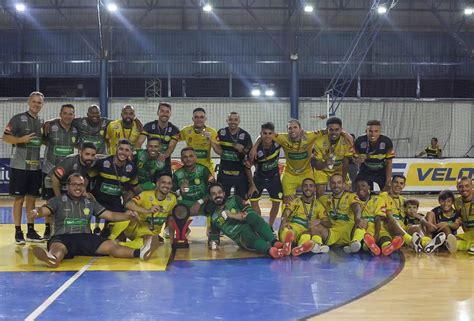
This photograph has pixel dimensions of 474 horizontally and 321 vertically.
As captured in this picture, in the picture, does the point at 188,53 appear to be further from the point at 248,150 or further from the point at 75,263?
the point at 75,263

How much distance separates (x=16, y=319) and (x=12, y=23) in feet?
66.4

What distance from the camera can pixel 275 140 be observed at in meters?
8.62

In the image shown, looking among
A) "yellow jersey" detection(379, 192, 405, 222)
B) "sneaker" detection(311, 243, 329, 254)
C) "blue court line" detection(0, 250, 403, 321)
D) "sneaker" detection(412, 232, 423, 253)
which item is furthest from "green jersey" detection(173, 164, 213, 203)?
"sneaker" detection(412, 232, 423, 253)

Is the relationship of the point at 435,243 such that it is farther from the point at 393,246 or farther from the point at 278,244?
the point at 278,244

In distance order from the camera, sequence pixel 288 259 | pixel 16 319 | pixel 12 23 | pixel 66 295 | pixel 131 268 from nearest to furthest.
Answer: pixel 16 319 → pixel 66 295 → pixel 131 268 → pixel 288 259 → pixel 12 23

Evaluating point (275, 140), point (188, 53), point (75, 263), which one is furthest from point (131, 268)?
point (188, 53)

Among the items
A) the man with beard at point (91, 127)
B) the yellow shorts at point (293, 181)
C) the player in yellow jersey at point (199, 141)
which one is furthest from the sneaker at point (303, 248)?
the man with beard at point (91, 127)

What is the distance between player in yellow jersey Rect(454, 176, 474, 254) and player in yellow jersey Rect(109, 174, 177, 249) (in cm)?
411

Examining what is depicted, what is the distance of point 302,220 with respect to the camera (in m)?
7.75

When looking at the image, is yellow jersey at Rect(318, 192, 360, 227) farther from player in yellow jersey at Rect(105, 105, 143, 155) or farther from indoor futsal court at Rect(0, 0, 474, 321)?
player in yellow jersey at Rect(105, 105, 143, 155)

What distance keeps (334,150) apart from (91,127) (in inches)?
148

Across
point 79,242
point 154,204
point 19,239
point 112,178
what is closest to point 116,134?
point 112,178

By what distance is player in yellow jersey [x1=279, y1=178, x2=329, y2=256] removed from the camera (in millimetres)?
7184

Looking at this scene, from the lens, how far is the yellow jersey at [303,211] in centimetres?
776
